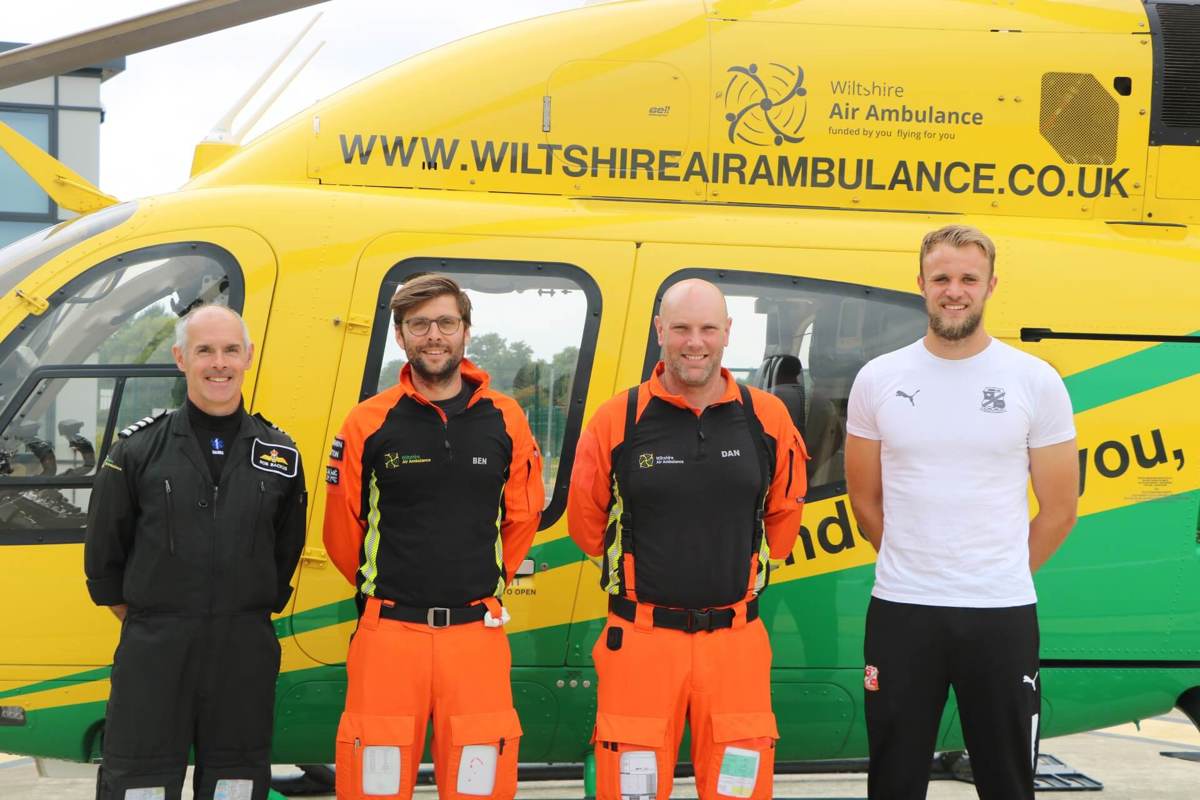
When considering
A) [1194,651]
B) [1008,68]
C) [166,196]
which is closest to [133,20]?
[166,196]

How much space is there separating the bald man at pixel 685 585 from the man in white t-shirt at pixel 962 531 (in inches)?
14.9

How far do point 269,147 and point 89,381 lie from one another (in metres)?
1.13

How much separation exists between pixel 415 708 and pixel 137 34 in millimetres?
2314

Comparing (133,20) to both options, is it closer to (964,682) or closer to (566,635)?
(566,635)

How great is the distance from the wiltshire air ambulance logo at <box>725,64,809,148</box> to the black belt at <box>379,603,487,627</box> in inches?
83.0

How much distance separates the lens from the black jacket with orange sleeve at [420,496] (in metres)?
3.33

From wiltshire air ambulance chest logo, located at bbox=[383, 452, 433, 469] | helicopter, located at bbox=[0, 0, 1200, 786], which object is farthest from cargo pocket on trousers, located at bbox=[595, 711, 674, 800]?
wiltshire air ambulance chest logo, located at bbox=[383, 452, 433, 469]

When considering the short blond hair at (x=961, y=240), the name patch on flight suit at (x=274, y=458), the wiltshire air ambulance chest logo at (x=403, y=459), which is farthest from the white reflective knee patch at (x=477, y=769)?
the short blond hair at (x=961, y=240)

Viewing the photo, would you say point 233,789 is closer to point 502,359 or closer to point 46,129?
point 502,359

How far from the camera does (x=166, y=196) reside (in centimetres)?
429

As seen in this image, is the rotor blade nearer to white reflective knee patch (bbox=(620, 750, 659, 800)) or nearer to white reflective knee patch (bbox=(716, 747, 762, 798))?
white reflective knee patch (bbox=(620, 750, 659, 800))

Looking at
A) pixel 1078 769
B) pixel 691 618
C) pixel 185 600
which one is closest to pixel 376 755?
pixel 185 600

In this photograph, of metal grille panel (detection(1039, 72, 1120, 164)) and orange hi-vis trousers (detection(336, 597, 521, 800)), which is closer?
orange hi-vis trousers (detection(336, 597, 521, 800))

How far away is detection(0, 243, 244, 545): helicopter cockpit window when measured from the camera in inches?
154
